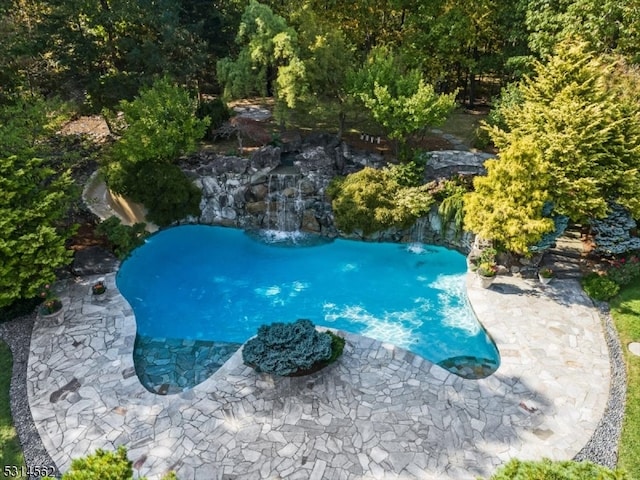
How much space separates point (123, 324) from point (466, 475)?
13.4 metres

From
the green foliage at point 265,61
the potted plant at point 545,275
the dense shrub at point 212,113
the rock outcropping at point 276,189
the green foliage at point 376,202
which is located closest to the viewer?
the potted plant at point 545,275

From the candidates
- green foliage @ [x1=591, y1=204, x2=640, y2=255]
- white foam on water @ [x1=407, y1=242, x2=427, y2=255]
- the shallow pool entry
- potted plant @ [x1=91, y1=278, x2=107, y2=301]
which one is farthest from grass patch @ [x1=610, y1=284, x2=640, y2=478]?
potted plant @ [x1=91, y1=278, x2=107, y2=301]

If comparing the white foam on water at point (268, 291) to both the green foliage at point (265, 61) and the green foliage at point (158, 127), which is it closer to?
the green foliage at point (158, 127)

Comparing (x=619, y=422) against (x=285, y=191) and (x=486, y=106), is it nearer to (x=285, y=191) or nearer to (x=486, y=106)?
(x=285, y=191)

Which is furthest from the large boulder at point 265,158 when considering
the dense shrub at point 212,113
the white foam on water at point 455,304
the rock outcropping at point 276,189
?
the white foam on water at point 455,304

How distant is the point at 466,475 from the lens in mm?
12391

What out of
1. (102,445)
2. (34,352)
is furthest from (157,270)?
(102,445)

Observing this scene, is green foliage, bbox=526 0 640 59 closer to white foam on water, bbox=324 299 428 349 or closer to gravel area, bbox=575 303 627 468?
gravel area, bbox=575 303 627 468

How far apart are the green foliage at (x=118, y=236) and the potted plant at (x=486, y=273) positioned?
1687 cm

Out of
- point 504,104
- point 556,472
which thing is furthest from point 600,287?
point 556,472

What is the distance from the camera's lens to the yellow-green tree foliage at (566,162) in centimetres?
1788

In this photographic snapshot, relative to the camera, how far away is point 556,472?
827cm

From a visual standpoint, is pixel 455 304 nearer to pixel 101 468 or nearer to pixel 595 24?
pixel 101 468

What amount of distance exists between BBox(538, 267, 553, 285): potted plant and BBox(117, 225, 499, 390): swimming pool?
336 cm
